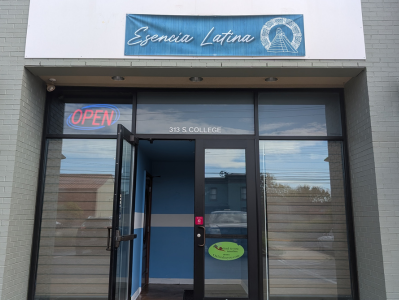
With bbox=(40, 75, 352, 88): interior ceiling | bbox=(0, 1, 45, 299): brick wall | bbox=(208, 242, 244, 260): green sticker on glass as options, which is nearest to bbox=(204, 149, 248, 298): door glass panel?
bbox=(208, 242, 244, 260): green sticker on glass

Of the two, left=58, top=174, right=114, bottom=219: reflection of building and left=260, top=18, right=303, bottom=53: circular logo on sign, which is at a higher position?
left=260, top=18, right=303, bottom=53: circular logo on sign

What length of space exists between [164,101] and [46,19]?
1815 millimetres

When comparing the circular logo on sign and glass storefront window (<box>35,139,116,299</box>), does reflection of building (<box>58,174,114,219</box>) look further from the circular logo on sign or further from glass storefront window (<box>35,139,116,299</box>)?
the circular logo on sign

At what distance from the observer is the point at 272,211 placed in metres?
4.68

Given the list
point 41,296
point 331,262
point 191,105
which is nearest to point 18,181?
point 41,296

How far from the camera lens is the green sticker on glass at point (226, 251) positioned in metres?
4.56

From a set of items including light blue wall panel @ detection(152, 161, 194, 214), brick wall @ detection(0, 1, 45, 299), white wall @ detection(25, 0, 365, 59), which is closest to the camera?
brick wall @ detection(0, 1, 45, 299)

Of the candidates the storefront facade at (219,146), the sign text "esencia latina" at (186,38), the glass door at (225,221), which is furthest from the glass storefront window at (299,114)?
the sign text "esencia latina" at (186,38)

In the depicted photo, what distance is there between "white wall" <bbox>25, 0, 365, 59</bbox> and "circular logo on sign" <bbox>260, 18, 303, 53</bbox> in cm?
12

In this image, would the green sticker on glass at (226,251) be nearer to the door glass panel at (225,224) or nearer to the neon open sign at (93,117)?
the door glass panel at (225,224)

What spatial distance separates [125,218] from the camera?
4.54 m

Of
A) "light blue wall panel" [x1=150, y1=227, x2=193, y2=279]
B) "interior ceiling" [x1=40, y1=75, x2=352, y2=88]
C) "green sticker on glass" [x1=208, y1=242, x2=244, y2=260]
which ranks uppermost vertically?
"interior ceiling" [x1=40, y1=75, x2=352, y2=88]

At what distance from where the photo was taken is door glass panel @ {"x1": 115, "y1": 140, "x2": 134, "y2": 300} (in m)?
4.33

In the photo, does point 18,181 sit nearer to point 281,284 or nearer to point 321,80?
point 281,284
